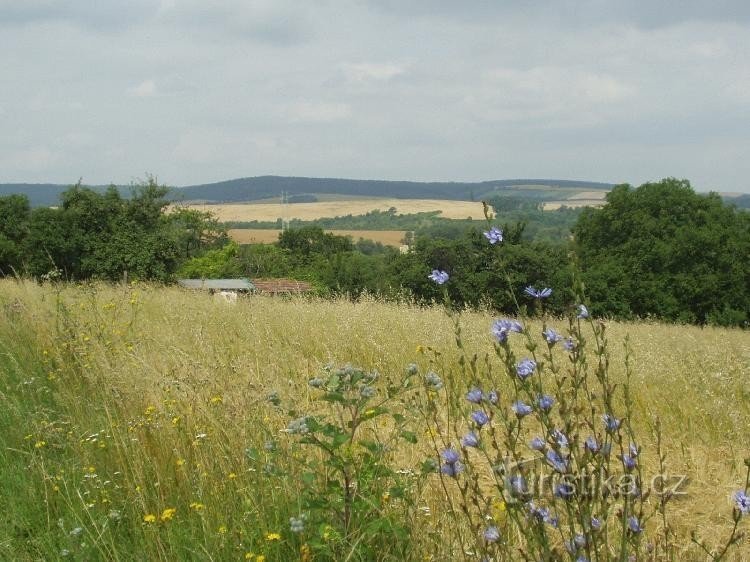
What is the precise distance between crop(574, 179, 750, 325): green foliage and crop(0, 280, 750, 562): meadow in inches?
1188

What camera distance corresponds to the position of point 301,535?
2490 millimetres

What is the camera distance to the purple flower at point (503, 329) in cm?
194

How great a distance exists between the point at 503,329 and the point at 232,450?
1836 mm

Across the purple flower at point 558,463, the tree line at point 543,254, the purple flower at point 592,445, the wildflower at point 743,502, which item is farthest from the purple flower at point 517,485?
the tree line at point 543,254

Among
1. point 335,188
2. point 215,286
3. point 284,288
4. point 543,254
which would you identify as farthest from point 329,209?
point 284,288

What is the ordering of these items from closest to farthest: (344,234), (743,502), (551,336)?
(743,502) → (551,336) → (344,234)

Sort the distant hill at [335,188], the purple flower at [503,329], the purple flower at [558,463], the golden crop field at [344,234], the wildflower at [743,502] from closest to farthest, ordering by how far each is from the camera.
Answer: the wildflower at [743,502]
the purple flower at [558,463]
the purple flower at [503,329]
the golden crop field at [344,234]
the distant hill at [335,188]

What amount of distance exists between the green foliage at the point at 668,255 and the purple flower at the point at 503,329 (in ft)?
111

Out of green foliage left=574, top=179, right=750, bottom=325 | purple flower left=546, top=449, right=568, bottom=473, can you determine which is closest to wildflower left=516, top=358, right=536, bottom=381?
purple flower left=546, top=449, right=568, bottom=473

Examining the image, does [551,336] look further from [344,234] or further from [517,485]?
[344,234]

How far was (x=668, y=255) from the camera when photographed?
→ 37531mm

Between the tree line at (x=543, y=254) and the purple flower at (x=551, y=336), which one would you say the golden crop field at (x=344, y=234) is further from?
the purple flower at (x=551, y=336)

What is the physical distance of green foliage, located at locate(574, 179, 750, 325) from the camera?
36.5m

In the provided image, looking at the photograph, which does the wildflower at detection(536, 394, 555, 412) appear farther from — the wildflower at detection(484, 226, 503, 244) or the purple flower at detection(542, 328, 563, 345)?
the wildflower at detection(484, 226, 503, 244)
